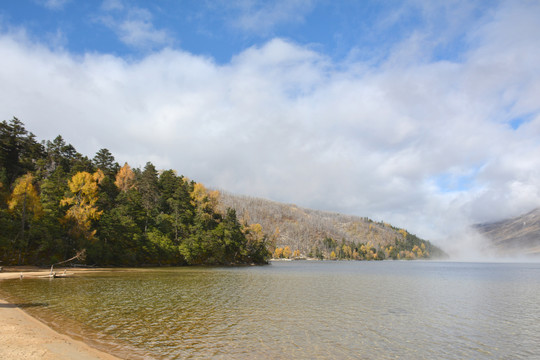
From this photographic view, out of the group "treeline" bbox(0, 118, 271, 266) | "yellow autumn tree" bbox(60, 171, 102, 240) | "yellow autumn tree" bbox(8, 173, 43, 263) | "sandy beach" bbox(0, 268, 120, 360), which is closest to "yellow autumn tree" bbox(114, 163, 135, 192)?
"treeline" bbox(0, 118, 271, 266)

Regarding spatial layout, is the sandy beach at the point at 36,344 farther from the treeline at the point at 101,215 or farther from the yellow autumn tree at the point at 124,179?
the yellow autumn tree at the point at 124,179

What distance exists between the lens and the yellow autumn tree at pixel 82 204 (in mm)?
74312

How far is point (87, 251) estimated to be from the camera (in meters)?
76.2

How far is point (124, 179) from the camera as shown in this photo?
111 metres

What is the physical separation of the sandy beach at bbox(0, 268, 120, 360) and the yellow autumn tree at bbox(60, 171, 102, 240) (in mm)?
59921

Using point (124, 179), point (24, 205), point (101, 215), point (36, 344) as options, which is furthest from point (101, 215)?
point (36, 344)

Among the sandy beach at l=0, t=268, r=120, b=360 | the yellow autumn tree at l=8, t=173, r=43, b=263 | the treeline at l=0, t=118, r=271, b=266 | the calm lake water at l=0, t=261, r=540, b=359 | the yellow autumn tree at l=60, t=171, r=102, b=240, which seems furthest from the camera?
the yellow autumn tree at l=60, t=171, r=102, b=240

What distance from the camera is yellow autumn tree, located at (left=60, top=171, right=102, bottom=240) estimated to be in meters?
74.3

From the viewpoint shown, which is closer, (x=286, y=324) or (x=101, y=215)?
(x=286, y=324)

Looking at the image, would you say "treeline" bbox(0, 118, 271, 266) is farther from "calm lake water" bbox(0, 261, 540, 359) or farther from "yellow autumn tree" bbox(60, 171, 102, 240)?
"calm lake water" bbox(0, 261, 540, 359)

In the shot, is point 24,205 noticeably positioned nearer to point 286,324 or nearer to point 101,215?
point 101,215

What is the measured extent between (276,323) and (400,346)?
857 cm

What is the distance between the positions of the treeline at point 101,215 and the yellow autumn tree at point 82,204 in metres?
0.21

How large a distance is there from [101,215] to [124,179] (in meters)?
28.6
